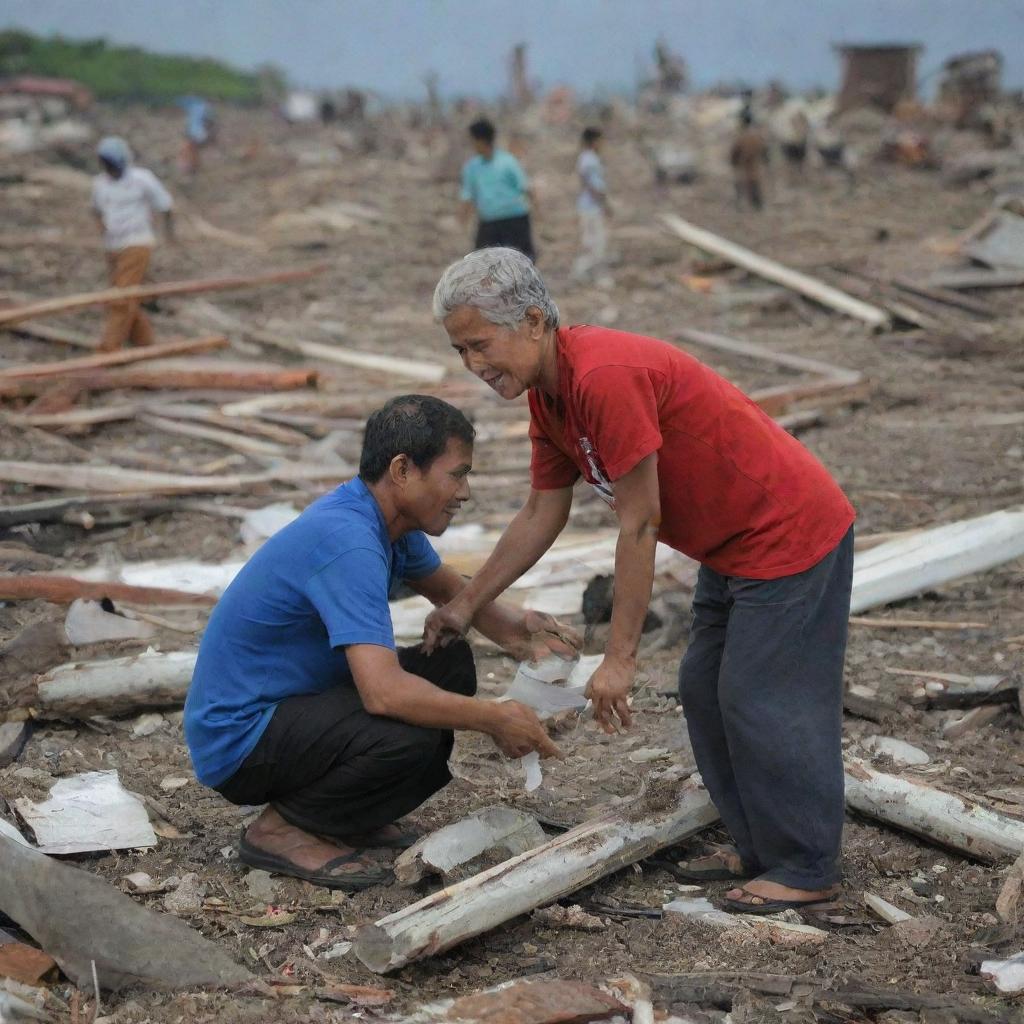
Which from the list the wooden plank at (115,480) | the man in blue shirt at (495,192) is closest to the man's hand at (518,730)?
the wooden plank at (115,480)

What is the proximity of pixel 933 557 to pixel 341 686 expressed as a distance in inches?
142

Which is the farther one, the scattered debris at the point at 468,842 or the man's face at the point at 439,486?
the scattered debris at the point at 468,842

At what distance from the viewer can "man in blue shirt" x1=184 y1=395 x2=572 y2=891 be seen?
3.41 meters

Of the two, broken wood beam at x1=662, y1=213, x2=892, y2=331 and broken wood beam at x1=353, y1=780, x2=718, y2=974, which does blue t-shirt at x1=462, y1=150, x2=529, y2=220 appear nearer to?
broken wood beam at x1=662, y1=213, x2=892, y2=331

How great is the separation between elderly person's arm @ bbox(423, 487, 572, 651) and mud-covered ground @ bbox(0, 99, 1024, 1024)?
0.75 m

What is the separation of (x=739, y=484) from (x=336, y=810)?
153 centimetres

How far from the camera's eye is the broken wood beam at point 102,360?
993cm

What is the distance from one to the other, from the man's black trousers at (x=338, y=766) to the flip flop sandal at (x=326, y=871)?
0.34ft

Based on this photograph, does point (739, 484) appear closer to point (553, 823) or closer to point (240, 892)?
point (553, 823)

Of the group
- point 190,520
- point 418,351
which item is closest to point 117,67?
point 418,351

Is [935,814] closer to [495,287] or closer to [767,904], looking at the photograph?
[767,904]

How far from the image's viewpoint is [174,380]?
1014 cm

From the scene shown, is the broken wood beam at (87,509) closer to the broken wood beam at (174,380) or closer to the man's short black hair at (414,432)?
the broken wood beam at (174,380)

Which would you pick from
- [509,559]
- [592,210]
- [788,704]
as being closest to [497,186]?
[592,210]
